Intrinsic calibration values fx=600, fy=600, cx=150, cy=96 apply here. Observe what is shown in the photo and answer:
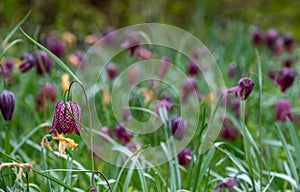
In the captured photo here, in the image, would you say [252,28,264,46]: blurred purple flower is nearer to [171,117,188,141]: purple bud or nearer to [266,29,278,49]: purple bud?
[266,29,278,49]: purple bud

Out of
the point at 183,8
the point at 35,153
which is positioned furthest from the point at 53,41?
the point at 183,8

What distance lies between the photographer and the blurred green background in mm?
5379

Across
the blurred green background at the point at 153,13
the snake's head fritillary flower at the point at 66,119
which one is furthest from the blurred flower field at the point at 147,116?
the blurred green background at the point at 153,13

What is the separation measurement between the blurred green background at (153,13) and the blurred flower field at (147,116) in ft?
0.52

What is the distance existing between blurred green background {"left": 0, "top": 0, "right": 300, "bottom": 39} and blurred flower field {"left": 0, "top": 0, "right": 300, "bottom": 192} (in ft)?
0.52

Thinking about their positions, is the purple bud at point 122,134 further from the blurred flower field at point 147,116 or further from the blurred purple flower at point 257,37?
the blurred purple flower at point 257,37

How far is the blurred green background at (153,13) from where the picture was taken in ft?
17.6

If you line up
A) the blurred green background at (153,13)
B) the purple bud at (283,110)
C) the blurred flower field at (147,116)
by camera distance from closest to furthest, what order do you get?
the blurred flower field at (147,116)
the purple bud at (283,110)
the blurred green background at (153,13)

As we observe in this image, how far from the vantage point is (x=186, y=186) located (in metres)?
1.70

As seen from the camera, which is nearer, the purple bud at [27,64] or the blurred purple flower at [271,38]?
the purple bud at [27,64]

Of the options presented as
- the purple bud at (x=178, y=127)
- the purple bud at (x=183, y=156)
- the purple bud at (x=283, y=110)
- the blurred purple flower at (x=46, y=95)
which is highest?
the blurred purple flower at (x=46, y=95)

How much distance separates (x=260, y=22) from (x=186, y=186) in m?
5.06

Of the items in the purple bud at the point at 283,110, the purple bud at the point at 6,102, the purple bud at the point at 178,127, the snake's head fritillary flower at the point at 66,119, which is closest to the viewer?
the snake's head fritillary flower at the point at 66,119

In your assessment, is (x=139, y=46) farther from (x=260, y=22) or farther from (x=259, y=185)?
(x=260, y=22)
